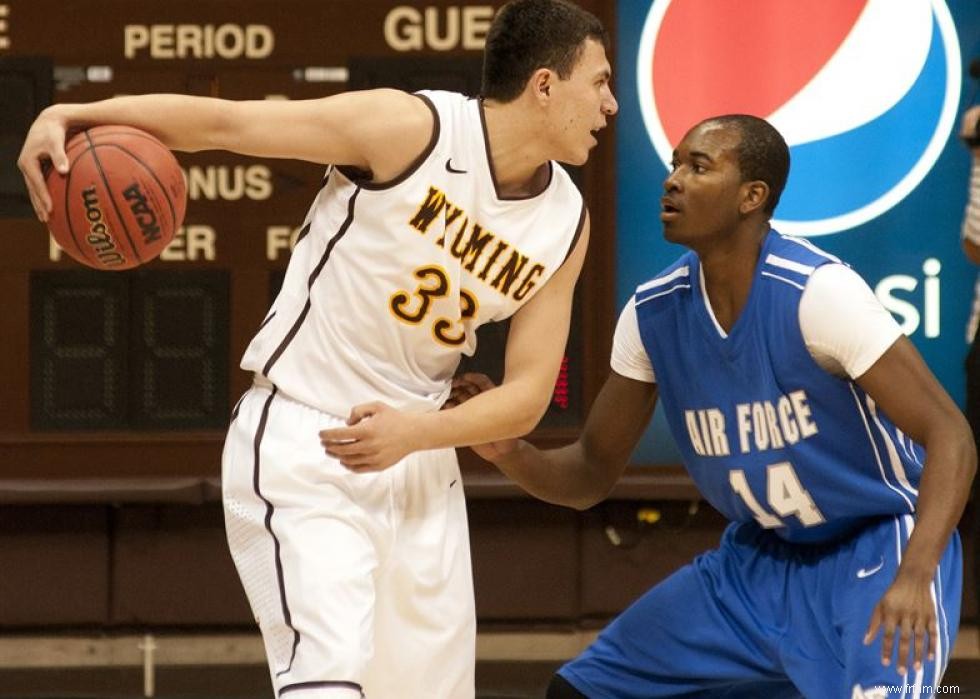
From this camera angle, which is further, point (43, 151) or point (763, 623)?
point (763, 623)

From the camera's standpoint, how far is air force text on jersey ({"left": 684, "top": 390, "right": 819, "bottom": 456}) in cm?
373

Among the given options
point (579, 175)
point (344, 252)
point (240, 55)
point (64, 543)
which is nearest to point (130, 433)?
point (64, 543)

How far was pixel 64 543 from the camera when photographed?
636 centimetres

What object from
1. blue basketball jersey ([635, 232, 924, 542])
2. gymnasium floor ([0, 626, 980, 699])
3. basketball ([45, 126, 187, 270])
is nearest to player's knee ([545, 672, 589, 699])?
blue basketball jersey ([635, 232, 924, 542])

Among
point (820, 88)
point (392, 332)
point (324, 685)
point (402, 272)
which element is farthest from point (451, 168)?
point (820, 88)

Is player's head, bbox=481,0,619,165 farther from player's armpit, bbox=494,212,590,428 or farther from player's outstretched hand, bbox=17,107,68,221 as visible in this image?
player's outstretched hand, bbox=17,107,68,221

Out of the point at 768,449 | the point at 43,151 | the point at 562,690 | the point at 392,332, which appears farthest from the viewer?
the point at 562,690

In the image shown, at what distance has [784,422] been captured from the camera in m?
3.75

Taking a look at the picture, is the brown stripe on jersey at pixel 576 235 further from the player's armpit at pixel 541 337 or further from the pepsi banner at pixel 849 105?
the pepsi banner at pixel 849 105

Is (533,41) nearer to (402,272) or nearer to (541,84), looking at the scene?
(541,84)

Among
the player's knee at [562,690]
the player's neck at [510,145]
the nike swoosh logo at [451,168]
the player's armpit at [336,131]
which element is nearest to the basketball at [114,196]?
the player's armpit at [336,131]

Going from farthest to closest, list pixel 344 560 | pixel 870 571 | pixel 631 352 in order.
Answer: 1. pixel 631 352
2. pixel 870 571
3. pixel 344 560

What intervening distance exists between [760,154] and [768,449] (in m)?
0.64

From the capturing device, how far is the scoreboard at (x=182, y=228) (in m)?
6.16
